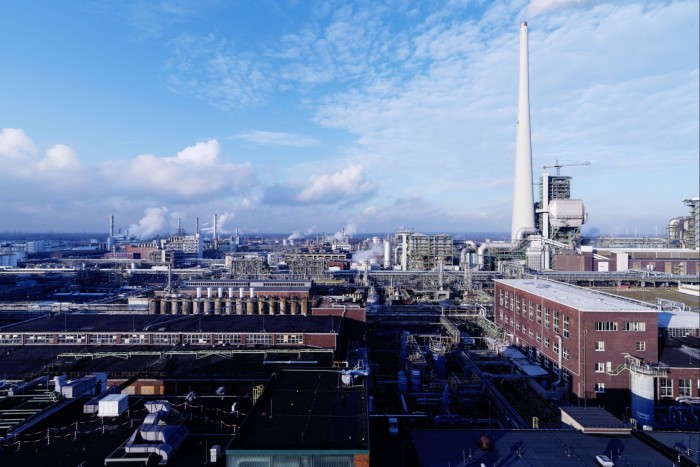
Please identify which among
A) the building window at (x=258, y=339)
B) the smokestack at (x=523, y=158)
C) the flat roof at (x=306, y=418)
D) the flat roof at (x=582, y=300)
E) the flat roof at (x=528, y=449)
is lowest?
the building window at (x=258, y=339)

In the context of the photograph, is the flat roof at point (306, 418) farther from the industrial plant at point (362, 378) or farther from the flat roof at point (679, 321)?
the flat roof at point (679, 321)

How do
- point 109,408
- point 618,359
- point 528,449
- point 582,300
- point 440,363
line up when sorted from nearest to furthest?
point 528,449
point 109,408
point 618,359
point 582,300
point 440,363

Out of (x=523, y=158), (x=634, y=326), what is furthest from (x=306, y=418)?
(x=523, y=158)

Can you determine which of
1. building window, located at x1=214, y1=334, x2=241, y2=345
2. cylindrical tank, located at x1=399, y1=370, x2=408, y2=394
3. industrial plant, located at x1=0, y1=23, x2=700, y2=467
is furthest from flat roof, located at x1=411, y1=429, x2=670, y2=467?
building window, located at x1=214, y1=334, x2=241, y2=345

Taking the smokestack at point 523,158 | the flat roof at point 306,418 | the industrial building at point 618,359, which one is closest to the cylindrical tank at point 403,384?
the industrial building at point 618,359

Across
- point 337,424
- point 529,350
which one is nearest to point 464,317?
point 529,350

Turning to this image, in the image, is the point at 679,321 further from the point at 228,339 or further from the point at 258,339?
the point at 228,339
